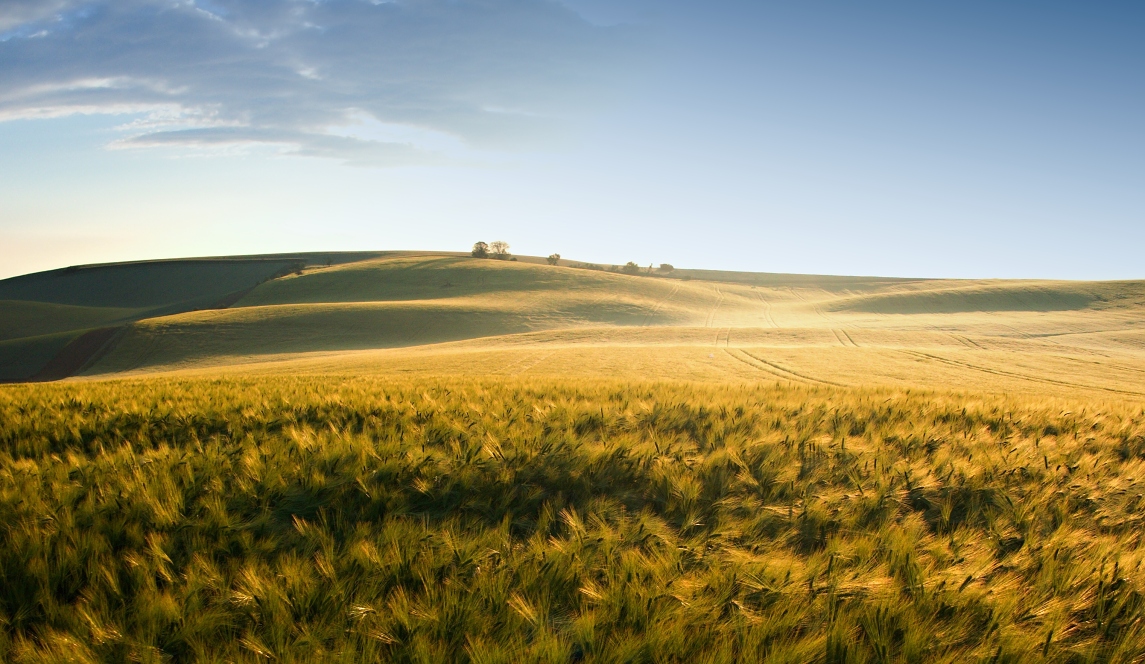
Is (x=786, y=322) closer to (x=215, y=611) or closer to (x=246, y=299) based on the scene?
(x=215, y=611)

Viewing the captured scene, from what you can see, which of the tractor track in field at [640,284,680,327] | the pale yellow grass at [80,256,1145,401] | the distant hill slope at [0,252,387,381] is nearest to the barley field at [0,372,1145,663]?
the pale yellow grass at [80,256,1145,401]

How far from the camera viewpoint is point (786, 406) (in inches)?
198

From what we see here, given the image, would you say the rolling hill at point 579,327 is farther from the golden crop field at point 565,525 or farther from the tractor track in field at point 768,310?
the golden crop field at point 565,525

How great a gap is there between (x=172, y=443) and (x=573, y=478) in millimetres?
2912

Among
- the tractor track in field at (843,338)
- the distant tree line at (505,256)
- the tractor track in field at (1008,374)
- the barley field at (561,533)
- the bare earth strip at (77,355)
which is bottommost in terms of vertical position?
the bare earth strip at (77,355)

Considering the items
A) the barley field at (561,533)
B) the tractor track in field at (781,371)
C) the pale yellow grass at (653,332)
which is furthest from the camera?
the pale yellow grass at (653,332)

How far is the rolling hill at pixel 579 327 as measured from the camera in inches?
797

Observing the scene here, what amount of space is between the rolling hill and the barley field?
13070mm

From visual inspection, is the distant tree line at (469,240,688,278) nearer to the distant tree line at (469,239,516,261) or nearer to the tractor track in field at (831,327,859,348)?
the distant tree line at (469,239,516,261)

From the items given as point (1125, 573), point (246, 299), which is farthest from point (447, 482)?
point (246, 299)

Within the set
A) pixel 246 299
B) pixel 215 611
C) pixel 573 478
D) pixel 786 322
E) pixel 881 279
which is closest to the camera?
pixel 215 611

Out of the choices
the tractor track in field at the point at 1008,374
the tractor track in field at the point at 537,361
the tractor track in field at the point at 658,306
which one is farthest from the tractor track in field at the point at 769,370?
the tractor track in field at the point at 658,306

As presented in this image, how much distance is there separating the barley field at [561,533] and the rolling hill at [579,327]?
42.9 feet

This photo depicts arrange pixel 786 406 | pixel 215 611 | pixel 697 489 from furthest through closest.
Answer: pixel 786 406 → pixel 697 489 → pixel 215 611
